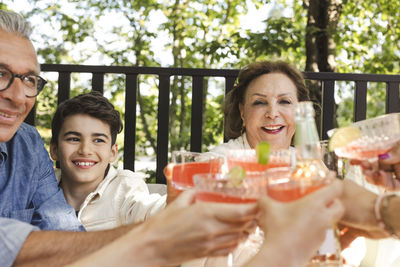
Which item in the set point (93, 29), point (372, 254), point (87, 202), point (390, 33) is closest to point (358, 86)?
point (372, 254)

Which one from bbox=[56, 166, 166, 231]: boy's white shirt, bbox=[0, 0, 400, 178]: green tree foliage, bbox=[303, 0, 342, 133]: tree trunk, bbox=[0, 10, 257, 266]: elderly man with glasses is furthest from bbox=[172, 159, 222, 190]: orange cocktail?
bbox=[0, 0, 400, 178]: green tree foliage

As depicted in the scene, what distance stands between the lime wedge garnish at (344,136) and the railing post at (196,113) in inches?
61.9

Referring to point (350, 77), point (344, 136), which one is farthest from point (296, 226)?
point (350, 77)

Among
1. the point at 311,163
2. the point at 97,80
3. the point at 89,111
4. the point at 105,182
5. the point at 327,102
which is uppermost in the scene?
the point at 97,80

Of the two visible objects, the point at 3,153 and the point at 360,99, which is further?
the point at 360,99

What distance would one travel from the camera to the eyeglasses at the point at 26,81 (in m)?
1.55

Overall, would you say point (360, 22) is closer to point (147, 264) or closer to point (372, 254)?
point (372, 254)

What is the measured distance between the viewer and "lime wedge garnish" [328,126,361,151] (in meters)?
1.10

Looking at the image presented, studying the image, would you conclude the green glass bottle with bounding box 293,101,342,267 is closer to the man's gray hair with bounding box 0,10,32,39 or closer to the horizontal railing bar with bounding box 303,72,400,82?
the man's gray hair with bounding box 0,10,32,39

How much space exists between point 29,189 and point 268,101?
53.5 inches

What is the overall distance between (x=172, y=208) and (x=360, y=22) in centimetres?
502

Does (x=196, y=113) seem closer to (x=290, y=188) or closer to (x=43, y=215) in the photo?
(x=43, y=215)

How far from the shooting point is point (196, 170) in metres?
1.18

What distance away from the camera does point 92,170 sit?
2160mm
